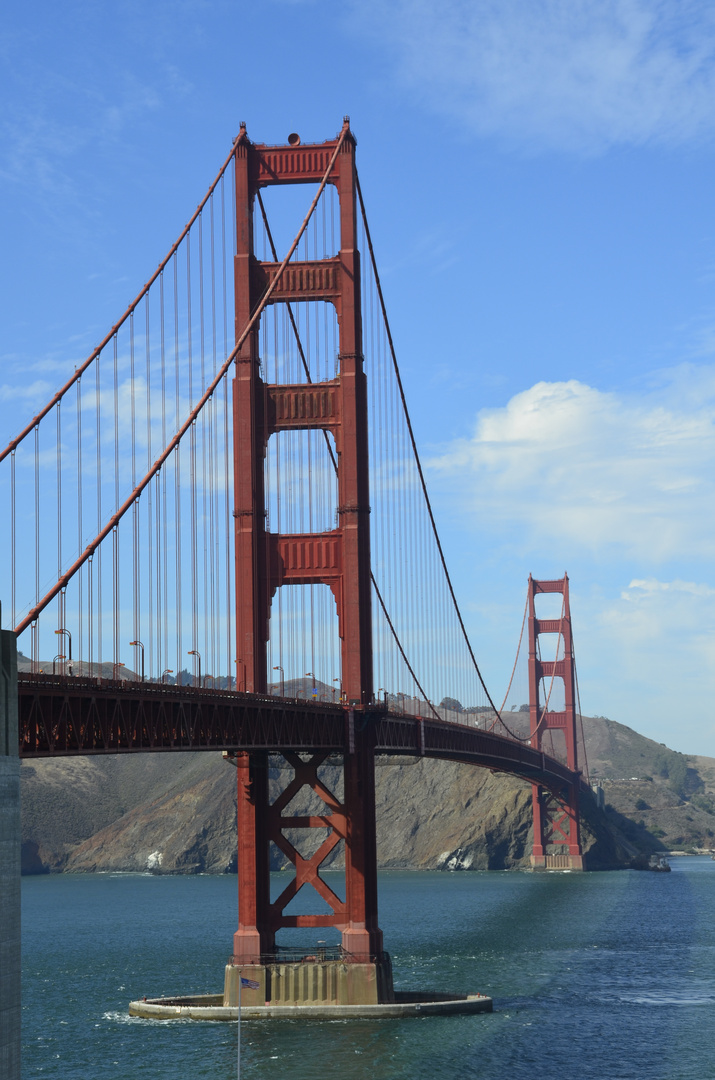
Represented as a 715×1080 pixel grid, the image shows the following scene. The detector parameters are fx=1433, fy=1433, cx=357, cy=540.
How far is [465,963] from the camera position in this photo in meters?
65.2

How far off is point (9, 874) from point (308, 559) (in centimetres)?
2942

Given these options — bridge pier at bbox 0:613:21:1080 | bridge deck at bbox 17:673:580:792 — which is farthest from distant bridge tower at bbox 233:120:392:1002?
bridge pier at bbox 0:613:21:1080

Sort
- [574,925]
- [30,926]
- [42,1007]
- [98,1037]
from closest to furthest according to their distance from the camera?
[98,1037], [42,1007], [574,925], [30,926]

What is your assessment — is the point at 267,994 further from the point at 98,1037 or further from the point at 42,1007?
the point at 42,1007

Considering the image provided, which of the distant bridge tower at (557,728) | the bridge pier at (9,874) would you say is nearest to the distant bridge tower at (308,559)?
the bridge pier at (9,874)

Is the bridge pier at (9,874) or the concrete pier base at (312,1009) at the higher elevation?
the bridge pier at (9,874)

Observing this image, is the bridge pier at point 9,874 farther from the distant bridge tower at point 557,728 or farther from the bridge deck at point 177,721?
the distant bridge tower at point 557,728

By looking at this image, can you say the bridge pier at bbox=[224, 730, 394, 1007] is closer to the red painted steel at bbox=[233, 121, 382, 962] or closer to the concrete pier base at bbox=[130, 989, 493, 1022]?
the red painted steel at bbox=[233, 121, 382, 962]

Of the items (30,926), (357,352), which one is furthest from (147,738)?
(30,926)

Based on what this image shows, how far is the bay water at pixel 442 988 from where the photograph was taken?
42.3 metres

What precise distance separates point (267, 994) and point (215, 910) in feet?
201

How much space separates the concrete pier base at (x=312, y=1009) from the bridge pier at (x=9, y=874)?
80.3 ft

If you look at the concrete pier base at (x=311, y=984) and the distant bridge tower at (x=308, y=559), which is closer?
the concrete pier base at (x=311, y=984)

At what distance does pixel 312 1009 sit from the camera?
4838cm
